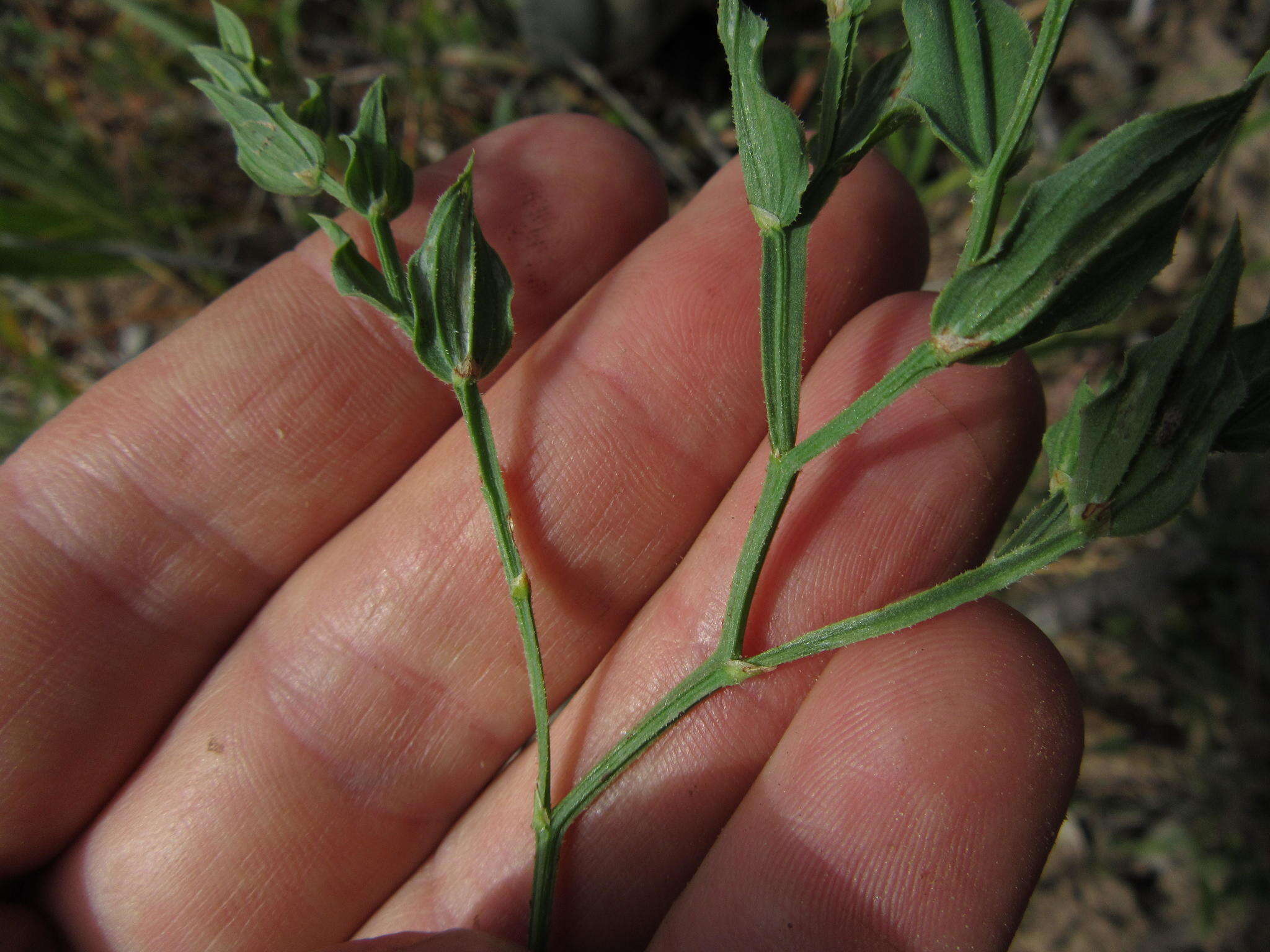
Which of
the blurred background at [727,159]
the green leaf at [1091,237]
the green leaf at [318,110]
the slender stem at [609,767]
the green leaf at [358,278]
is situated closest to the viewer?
the green leaf at [1091,237]

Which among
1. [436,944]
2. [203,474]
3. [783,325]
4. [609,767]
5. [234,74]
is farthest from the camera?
[203,474]

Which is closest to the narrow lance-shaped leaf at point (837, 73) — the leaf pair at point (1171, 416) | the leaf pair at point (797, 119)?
the leaf pair at point (797, 119)

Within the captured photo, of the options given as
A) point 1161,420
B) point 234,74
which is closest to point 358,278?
point 234,74

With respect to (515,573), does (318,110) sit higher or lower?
higher

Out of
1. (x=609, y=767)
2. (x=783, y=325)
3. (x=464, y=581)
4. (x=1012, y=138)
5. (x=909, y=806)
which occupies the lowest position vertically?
(x=909, y=806)

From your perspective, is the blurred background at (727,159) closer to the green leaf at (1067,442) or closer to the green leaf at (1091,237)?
the green leaf at (1067,442)

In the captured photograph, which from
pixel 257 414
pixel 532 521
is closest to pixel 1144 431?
pixel 532 521

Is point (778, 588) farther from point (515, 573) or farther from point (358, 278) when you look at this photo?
point (358, 278)
